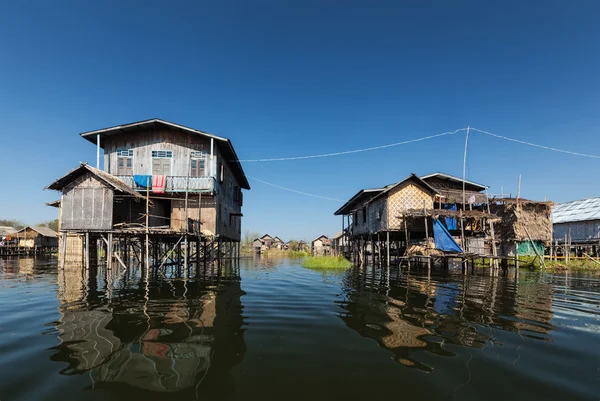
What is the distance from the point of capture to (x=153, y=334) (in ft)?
16.7

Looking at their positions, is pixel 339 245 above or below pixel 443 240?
below

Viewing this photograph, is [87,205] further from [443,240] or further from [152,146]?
[443,240]

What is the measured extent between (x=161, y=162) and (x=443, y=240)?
17.8 meters

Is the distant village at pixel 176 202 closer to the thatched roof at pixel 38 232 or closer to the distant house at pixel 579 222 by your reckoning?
the distant house at pixel 579 222

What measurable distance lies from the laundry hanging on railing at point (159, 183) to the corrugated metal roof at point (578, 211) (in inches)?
1598

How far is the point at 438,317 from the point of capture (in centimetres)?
647

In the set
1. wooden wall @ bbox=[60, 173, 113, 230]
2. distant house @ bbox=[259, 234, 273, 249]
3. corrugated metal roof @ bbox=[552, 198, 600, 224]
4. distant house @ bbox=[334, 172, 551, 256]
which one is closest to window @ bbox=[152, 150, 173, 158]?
wooden wall @ bbox=[60, 173, 113, 230]

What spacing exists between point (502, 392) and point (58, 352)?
5648 millimetres

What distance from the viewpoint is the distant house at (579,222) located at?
3120 cm

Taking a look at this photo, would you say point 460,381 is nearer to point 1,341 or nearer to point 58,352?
point 58,352

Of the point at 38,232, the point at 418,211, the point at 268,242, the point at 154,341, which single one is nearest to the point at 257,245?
the point at 268,242

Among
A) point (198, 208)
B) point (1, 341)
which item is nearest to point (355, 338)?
point (1, 341)

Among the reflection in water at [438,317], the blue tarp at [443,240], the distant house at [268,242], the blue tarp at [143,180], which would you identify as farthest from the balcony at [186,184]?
the distant house at [268,242]

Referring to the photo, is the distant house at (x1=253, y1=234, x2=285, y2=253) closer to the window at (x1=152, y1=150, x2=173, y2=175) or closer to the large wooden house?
the large wooden house
